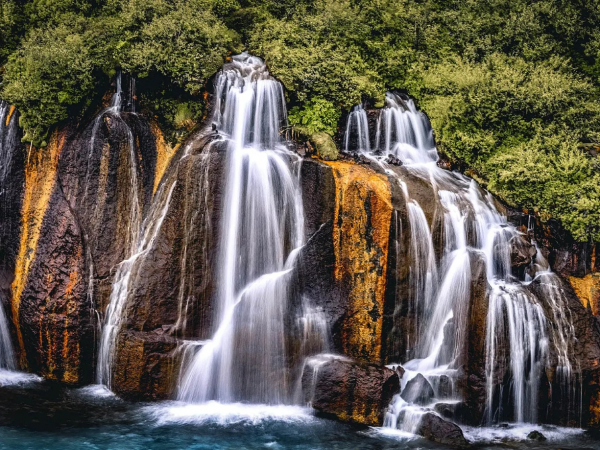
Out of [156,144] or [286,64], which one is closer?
[156,144]

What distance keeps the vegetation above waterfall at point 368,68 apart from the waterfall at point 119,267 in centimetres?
102

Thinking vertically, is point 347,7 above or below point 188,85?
above

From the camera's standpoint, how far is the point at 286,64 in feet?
48.9

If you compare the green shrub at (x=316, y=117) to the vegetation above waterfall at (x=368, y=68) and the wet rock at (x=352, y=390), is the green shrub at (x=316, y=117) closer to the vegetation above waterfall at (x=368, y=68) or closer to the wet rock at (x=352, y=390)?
the vegetation above waterfall at (x=368, y=68)

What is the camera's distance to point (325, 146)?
13500mm

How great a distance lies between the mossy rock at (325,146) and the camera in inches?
528

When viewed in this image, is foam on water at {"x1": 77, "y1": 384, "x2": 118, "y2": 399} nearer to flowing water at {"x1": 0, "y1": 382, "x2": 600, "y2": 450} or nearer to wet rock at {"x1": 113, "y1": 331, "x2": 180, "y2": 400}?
flowing water at {"x1": 0, "y1": 382, "x2": 600, "y2": 450}

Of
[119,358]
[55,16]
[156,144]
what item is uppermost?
[55,16]

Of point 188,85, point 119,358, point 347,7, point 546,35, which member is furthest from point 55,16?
point 546,35

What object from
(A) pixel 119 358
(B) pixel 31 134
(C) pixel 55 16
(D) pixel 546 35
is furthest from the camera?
(D) pixel 546 35

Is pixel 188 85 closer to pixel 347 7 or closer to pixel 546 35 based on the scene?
pixel 347 7

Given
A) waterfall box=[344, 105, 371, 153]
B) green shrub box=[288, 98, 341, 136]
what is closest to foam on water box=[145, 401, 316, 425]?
green shrub box=[288, 98, 341, 136]

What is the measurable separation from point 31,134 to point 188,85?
409 cm

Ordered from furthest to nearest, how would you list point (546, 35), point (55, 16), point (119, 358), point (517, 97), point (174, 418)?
point (546, 35) → point (55, 16) → point (517, 97) → point (119, 358) → point (174, 418)
